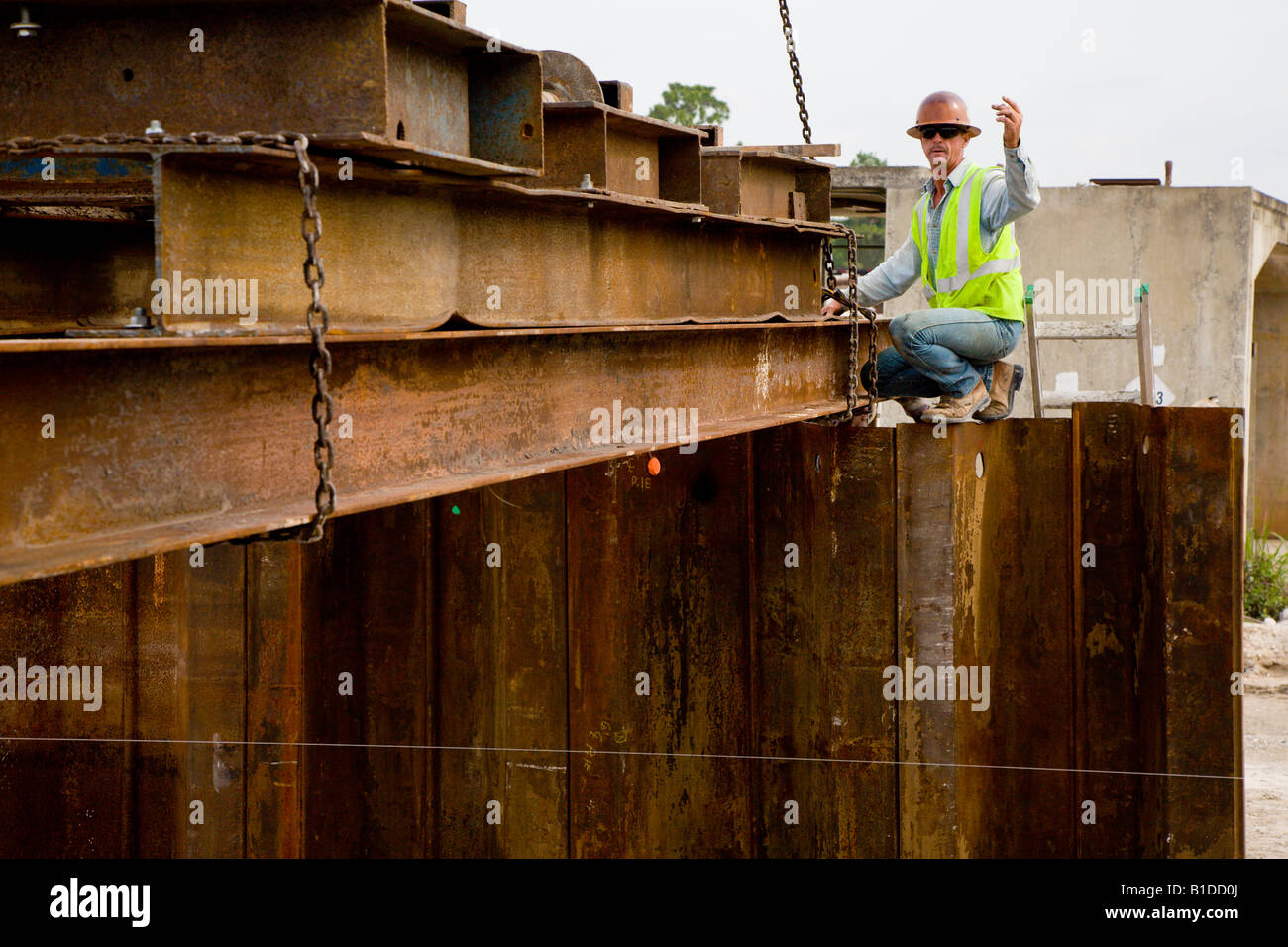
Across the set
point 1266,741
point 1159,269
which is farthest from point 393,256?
point 1159,269

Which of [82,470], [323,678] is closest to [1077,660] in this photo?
[323,678]

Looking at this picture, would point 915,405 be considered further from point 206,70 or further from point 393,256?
point 206,70

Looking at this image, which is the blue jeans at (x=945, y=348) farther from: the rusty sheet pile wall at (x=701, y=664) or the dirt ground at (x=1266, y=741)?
the dirt ground at (x=1266, y=741)

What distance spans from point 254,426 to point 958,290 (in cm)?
480

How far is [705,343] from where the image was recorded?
17.0 feet

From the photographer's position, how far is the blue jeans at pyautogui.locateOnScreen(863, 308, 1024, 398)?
6566 millimetres

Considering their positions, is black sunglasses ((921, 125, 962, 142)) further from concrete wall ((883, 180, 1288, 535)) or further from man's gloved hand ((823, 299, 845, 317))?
concrete wall ((883, 180, 1288, 535))

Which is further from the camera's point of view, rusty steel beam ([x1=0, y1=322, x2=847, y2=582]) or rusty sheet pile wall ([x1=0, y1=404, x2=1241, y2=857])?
rusty sheet pile wall ([x1=0, y1=404, x2=1241, y2=857])

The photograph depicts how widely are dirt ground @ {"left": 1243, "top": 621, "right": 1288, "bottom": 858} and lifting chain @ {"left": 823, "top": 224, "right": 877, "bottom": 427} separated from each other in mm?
4122

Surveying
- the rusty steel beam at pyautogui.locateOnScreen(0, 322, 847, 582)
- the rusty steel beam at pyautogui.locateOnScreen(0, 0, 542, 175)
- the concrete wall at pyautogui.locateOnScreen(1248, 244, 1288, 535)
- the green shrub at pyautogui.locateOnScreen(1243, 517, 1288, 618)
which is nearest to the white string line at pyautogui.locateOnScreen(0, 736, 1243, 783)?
the rusty steel beam at pyautogui.locateOnScreen(0, 322, 847, 582)

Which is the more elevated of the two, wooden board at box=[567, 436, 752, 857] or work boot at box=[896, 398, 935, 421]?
work boot at box=[896, 398, 935, 421]

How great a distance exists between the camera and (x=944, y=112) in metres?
6.98

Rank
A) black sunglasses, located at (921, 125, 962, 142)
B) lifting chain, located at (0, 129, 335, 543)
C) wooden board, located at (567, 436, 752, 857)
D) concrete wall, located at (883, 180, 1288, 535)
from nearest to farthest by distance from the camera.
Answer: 1. lifting chain, located at (0, 129, 335, 543)
2. wooden board, located at (567, 436, 752, 857)
3. black sunglasses, located at (921, 125, 962, 142)
4. concrete wall, located at (883, 180, 1288, 535)
